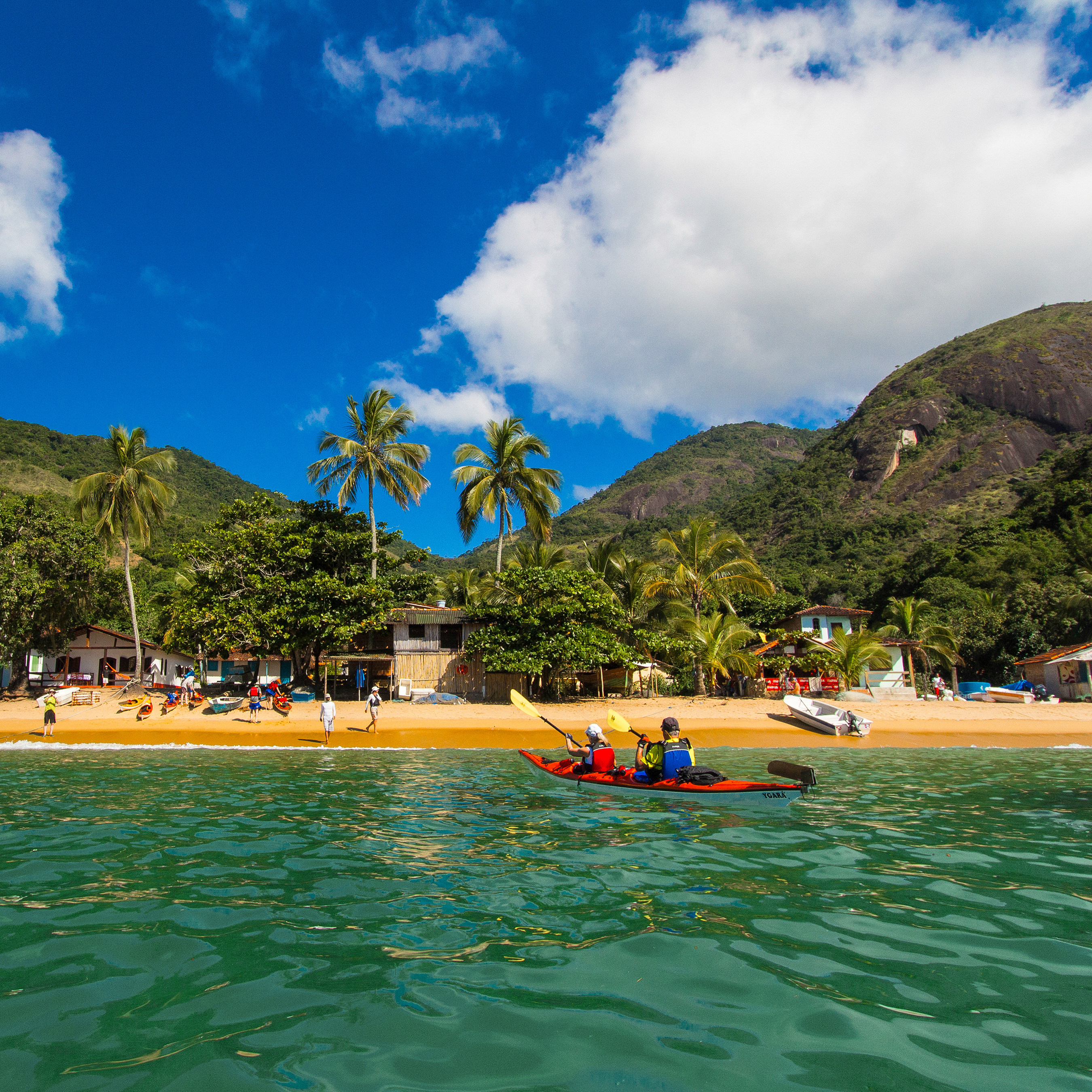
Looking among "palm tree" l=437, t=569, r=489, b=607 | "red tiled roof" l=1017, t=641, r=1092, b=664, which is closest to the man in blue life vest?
"palm tree" l=437, t=569, r=489, b=607

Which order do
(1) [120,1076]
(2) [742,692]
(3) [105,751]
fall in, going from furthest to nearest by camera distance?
(2) [742,692]
(3) [105,751]
(1) [120,1076]

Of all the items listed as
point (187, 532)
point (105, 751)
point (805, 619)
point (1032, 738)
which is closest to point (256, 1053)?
point (105, 751)

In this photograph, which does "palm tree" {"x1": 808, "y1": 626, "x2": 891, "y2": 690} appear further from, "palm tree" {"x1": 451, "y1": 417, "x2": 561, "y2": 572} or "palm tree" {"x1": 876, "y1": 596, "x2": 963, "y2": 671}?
"palm tree" {"x1": 451, "y1": 417, "x2": 561, "y2": 572}

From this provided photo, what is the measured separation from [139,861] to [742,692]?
2791 cm

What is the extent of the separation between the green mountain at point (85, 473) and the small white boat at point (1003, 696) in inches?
2149

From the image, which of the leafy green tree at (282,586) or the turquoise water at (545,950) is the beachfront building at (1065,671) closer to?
the turquoise water at (545,950)

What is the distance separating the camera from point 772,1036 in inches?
148

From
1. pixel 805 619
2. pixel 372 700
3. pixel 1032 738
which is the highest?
pixel 805 619

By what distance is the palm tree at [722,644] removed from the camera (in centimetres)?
2966

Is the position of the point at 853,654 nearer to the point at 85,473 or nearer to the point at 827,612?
the point at 827,612

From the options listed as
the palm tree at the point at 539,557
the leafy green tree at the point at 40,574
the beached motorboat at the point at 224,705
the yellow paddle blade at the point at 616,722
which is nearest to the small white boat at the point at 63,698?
the leafy green tree at the point at 40,574

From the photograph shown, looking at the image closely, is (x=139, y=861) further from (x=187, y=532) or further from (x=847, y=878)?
(x=187, y=532)

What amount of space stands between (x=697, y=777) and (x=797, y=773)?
164 centimetres

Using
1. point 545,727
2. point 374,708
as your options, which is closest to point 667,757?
point 545,727
